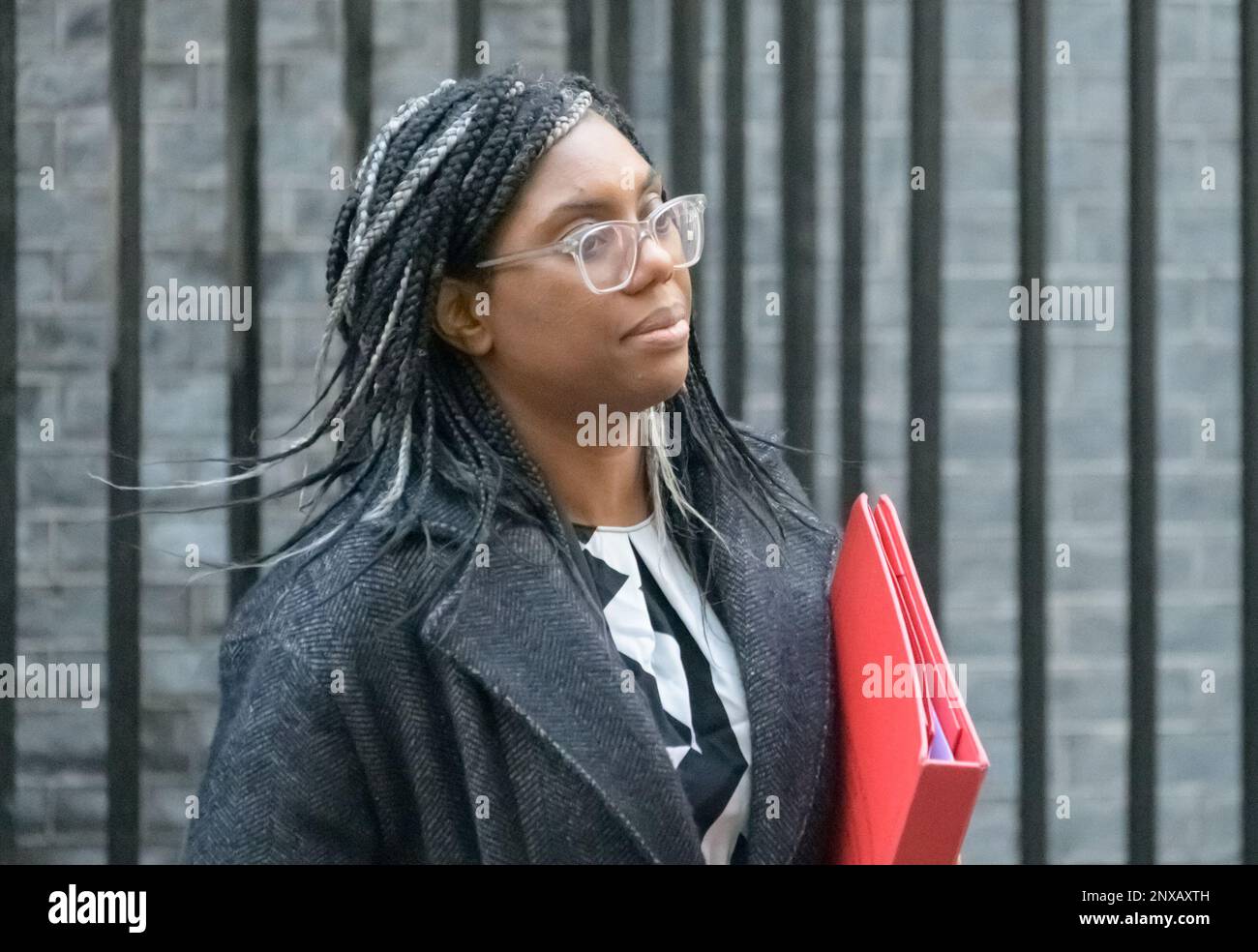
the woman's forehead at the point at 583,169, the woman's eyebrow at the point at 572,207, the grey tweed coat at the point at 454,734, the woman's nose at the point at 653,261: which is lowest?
the grey tweed coat at the point at 454,734

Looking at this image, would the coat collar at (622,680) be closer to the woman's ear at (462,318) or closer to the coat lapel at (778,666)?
the coat lapel at (778,666)

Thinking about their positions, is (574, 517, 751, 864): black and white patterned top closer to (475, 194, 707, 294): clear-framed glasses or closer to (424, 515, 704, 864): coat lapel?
(424, 515, 704, 864): coat lapel

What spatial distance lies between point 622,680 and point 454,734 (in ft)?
0.58

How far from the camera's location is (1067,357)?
3596mm

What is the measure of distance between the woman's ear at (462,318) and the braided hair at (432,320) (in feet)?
0.04

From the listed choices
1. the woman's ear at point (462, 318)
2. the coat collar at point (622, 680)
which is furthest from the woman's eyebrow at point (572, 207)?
the coat collar at point (622, 680)

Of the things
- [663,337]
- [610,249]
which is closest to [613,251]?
[610,249]

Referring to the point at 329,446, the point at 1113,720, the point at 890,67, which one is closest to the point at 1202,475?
the point at 1113,720

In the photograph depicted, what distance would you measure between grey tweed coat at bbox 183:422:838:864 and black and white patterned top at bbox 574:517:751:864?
31mm

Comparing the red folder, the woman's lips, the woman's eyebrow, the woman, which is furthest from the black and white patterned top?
the woman's eyebrow

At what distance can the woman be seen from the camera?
1.77 metres

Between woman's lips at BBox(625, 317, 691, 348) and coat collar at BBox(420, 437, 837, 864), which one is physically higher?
woman's lips at BBox(625, 317, 691, 348)

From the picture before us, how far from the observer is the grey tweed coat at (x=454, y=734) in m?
1.75

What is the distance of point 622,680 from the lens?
1794 mm
